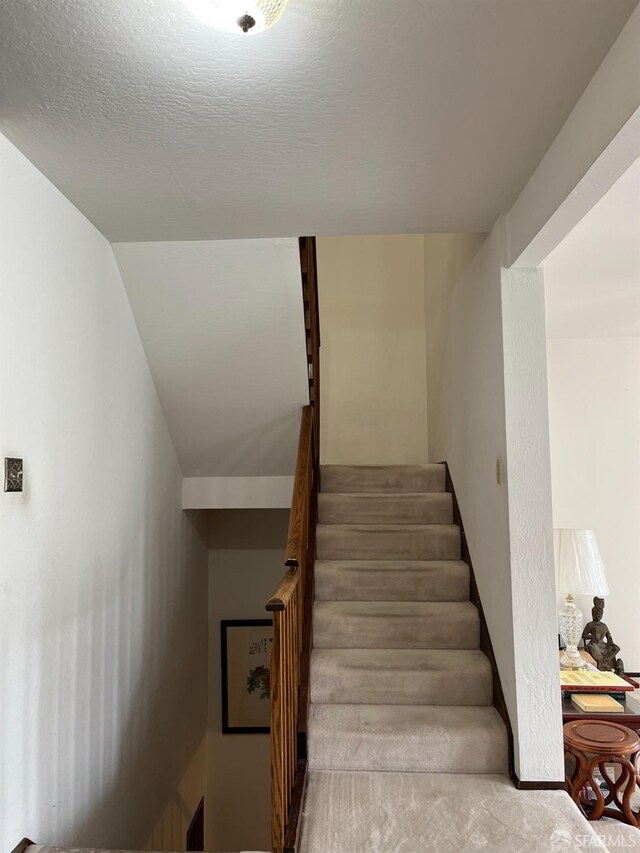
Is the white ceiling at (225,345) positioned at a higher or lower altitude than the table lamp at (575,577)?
higher

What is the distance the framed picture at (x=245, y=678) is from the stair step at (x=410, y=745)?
7.28ft

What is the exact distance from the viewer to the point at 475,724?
2.65 meters

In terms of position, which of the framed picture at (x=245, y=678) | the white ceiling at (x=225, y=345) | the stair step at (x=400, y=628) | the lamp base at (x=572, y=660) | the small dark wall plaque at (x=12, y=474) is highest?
the white ceiling at (x=225, y=345)

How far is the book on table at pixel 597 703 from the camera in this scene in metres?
2.87

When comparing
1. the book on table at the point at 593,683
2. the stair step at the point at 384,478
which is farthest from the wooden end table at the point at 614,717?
the stair step at the point at 384,478

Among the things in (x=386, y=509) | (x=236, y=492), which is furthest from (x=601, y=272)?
(x=236, y=492)

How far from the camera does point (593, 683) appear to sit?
3053 millimetres

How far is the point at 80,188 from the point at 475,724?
2.69 meters

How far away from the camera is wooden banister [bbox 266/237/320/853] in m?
2.04

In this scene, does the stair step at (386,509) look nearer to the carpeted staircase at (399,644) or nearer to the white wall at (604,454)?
the carpeted staircase at (399,644)

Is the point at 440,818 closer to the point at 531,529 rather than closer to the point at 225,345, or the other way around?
the point at 531,529

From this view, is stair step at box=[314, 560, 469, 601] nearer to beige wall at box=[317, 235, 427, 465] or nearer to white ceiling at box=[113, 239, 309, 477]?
white ceiling at box=[113, 239, 309, 477]

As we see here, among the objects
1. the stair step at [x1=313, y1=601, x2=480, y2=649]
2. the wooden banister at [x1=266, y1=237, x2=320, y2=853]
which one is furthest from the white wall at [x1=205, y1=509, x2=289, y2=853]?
the stair step at [x1=313, y1=601, x2=480, y2=649]

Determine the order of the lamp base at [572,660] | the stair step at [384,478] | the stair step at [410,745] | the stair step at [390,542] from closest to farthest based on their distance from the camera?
the stair step at [410,745] → the lamp base at [572,660] → the stair step at [390,542] → the stair step at [384,478]
